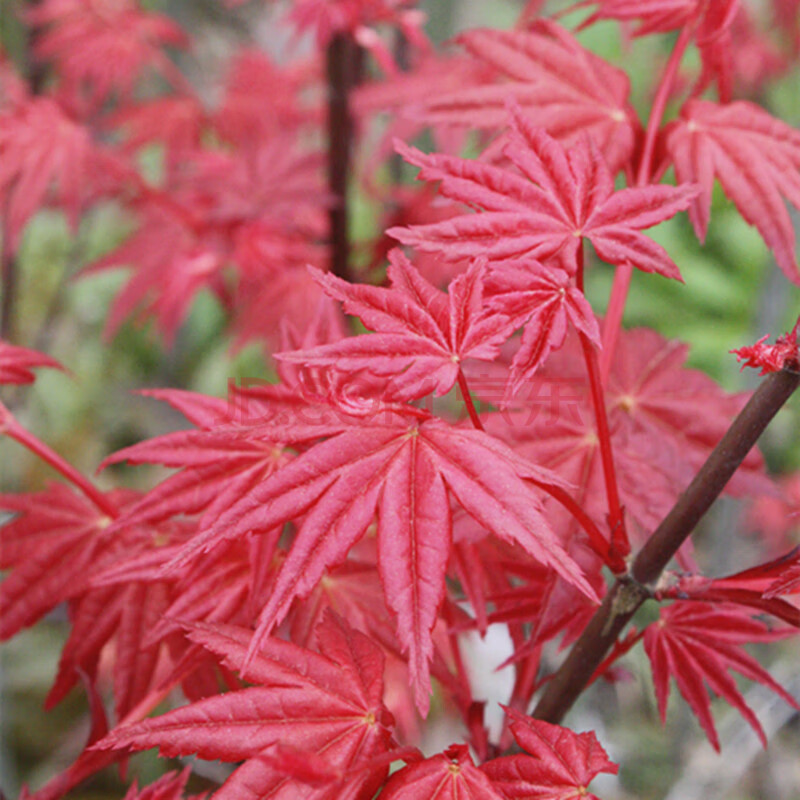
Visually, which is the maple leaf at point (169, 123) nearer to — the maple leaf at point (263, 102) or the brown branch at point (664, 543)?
the maple leaf at point (263, 102)

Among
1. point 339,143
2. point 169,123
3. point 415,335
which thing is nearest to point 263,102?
point 169,123

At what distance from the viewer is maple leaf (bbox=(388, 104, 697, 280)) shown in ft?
1.55

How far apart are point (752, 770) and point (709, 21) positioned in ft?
5.36

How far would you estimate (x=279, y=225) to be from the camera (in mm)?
1233

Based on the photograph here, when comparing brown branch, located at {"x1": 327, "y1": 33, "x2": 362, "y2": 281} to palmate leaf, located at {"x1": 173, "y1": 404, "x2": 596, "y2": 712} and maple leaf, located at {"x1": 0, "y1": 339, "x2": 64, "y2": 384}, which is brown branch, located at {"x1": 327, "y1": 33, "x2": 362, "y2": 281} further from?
palmate leaf, located at {"x1": 173, "y1": 404, "x2": 596, "y2": 712}

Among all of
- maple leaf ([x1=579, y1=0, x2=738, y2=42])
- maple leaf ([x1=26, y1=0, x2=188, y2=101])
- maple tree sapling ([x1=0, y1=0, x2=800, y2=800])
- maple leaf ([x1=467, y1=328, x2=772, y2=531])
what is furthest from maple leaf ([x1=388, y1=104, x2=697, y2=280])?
maple leaf ([x1=26, y1=0, x2=188, y2=101])

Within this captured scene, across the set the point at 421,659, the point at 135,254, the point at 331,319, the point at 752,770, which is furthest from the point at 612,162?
the point at 752,770

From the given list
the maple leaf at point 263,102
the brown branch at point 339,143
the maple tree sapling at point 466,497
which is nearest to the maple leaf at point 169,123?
the maple leaf at point 263,102

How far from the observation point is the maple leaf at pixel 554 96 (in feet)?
2.14

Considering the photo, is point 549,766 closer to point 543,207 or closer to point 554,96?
point 543,207

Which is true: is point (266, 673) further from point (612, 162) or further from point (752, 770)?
point (752, 770)

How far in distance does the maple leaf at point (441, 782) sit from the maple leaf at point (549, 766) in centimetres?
2

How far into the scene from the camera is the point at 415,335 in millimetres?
442

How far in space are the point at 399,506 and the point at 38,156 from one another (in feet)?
3.12
